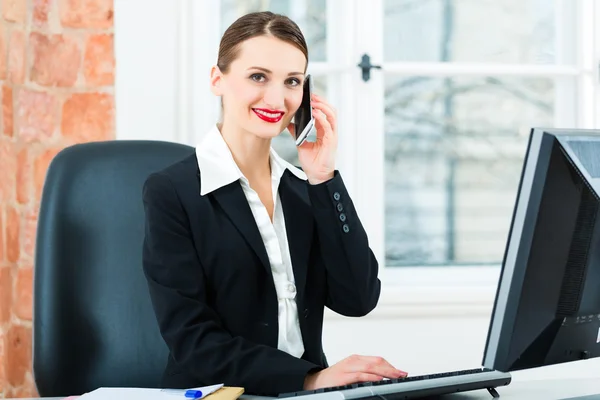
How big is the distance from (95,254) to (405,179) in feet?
4.10

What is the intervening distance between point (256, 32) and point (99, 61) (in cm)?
105

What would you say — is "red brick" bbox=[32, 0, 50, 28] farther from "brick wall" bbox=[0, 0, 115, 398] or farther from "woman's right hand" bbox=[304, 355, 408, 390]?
"woman's right hand" bbox=[304, 355, 408, 390]

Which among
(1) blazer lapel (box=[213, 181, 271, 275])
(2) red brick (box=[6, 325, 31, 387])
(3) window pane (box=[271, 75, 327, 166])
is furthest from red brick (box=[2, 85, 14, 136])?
(1) blazer lapel (box=[213, 181, 271, 275])

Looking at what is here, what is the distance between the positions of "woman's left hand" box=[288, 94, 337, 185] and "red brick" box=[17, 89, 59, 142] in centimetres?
103

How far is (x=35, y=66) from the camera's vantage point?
230 cm

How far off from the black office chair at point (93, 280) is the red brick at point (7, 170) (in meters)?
0.62

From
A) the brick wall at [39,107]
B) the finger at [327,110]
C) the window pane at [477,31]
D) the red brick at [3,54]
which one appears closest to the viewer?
the finger at [327,110]

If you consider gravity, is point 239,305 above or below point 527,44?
below

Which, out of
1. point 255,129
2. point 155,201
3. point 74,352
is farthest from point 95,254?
point 255,129

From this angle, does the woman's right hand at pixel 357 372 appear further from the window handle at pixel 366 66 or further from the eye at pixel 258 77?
the window handle at pixel 366 66

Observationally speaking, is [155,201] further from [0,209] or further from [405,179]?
[405,179]

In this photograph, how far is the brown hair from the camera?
4.70ft

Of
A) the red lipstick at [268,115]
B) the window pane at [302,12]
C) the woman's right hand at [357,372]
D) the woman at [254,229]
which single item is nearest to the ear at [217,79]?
the woman at [254,229]

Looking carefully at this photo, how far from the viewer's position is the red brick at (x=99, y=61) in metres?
2.34
